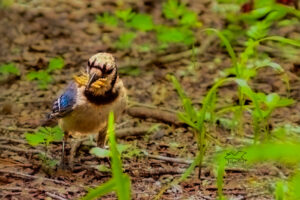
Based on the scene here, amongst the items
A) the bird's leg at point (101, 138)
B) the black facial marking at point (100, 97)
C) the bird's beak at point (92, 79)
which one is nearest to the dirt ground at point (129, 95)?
the bird's leg at point (101, 138)

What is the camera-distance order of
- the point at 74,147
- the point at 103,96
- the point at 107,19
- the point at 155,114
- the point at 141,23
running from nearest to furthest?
the point at 103,96, the point at 74,147, the point at 155,114, the point at 141,23, the point at 107,19

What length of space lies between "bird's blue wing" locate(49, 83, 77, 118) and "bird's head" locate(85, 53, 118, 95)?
0.41ft

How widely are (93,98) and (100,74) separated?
15 cm

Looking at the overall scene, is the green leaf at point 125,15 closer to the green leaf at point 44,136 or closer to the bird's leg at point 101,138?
the bird's leg at point 101,138

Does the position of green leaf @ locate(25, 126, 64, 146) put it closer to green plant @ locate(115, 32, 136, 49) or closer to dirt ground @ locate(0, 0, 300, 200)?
dirt ground @ locate(0, 0, 300, 200)

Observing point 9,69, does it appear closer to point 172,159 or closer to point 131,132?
point 131,132

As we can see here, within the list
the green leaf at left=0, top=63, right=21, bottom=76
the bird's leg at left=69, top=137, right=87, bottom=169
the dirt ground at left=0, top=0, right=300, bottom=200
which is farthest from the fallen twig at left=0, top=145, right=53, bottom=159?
the green leaf at left=0, top=63, right=21, bottom=76

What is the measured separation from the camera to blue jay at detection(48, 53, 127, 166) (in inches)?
149

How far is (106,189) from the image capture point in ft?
9.11

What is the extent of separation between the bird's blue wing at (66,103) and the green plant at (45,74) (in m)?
1.06

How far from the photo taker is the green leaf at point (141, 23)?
6.11 metres

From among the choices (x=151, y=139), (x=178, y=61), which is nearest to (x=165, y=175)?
(x=151, y=139)

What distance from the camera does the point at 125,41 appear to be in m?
6.27

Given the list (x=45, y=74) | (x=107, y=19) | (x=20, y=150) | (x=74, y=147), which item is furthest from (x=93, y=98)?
(x=107, y=19)
